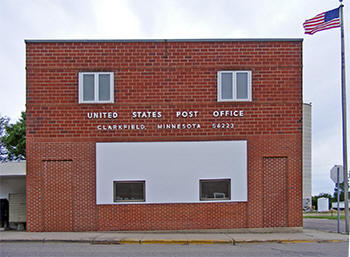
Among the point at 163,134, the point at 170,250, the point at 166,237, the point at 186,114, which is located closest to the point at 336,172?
the point at 186,114

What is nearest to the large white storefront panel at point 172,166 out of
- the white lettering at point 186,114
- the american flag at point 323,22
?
the white lettering at point 186,114

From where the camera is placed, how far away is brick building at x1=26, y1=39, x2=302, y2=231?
14594 mm

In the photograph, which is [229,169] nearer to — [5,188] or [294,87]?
[294,87]

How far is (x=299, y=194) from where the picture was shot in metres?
14.8

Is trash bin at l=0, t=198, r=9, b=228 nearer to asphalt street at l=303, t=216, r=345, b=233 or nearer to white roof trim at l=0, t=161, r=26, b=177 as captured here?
white roof trim at l=0, t=161, r=26, b=177

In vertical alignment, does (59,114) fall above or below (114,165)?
above

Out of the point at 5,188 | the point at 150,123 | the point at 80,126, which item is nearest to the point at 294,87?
the point at 150,123

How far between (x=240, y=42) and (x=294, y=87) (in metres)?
2.71

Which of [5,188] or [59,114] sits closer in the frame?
[59,114]

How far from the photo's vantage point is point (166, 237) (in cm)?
1352

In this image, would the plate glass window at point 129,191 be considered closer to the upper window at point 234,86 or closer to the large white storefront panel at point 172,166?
the large white storefront panel at point 172,166

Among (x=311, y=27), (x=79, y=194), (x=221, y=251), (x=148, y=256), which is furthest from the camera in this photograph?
(x=311, y=27)

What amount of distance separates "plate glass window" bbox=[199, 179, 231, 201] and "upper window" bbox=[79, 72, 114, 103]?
15.7 feet

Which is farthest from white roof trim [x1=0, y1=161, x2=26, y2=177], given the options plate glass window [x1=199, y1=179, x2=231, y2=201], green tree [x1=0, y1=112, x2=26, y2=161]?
green tree [x1=0, y1=112, x2=26, y2=161]
